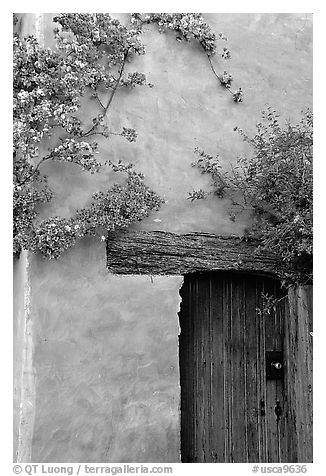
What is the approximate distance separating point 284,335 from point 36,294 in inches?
88.8

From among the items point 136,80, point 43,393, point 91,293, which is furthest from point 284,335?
point 136,80

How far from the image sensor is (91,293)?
5.08 metres

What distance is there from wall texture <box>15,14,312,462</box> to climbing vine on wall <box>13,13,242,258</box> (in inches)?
4.1

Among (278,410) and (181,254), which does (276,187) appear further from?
(278,410)

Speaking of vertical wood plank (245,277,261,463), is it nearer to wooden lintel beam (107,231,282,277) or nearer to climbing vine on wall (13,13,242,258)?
wooden lintel beam (107,231,282,277)

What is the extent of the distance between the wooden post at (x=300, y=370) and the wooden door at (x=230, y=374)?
132mm

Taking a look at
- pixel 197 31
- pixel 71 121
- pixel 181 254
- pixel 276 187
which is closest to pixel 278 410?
pixel 181 254

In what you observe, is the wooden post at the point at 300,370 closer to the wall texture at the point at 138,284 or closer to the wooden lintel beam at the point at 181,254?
the wooden lintel beam at the point at 181,254

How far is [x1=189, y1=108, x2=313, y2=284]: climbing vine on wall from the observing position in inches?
199
